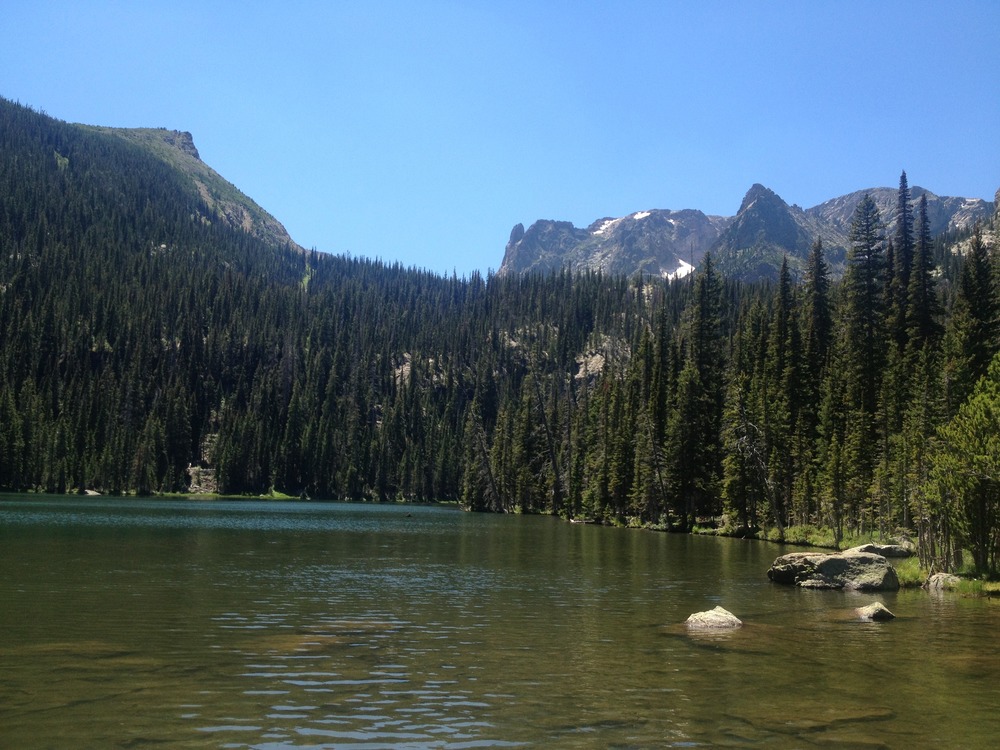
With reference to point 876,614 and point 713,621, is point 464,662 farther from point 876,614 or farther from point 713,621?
point 876,614

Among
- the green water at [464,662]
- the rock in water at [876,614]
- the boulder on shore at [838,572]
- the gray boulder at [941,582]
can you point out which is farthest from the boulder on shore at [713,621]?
the gray boulder at [941,582]

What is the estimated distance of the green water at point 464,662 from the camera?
13.8 metres

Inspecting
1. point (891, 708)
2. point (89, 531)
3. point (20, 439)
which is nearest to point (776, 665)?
point (891, 708)

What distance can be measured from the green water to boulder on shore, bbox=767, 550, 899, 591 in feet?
5.54

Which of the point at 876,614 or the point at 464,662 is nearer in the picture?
the point at 464,662

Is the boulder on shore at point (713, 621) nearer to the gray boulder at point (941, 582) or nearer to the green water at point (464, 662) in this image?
the green water at point (464, 662)

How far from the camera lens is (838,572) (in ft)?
126

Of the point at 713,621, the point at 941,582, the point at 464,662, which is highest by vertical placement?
the point at 941,582

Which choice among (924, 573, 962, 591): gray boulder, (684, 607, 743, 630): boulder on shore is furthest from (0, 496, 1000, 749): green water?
(924, 573, 962, 591): gray boulder

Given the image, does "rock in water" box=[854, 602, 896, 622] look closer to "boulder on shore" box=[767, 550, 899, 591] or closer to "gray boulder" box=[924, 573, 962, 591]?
"gray boulder" box=[924, 573, 962, 591]

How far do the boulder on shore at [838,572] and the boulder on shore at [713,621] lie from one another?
1429 cm

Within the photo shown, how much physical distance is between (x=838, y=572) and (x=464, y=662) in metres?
25.0

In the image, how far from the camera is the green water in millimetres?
13797

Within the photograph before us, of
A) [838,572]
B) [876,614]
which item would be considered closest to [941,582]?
[838,572]
